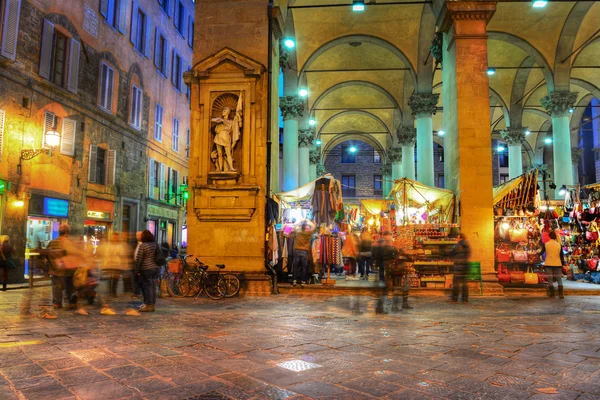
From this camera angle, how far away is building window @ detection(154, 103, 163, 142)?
22.6 m

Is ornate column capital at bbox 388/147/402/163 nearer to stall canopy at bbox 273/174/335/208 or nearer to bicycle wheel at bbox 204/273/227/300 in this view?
stall canopy at bbox 273/174/335/208

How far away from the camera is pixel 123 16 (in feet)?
62.8

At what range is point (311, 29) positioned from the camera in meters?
19.2

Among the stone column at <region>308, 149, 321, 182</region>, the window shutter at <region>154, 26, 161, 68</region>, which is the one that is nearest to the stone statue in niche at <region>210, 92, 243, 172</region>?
the window shutter at <region>154, 26, 161, 68</region>

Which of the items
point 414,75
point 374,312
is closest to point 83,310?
point 374,312

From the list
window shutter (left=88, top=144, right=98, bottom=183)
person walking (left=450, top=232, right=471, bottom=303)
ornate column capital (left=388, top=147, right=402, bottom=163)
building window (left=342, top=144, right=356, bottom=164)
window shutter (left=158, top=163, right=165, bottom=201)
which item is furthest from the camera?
building window (left=342, top=144, right=356, bottom=164)

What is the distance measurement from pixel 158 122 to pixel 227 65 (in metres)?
12.9

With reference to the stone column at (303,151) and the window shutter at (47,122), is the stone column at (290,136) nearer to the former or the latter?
the stone column at (303,151)

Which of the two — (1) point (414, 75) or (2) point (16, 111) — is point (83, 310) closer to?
(2) point (16, 111)

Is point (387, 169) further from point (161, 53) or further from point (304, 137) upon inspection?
point (161, 53)

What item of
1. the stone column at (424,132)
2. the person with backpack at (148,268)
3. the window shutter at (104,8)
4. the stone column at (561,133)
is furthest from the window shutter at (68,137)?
the stone column at (561,133)

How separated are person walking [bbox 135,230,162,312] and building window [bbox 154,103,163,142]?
52.1ft

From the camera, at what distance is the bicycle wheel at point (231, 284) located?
1002cm

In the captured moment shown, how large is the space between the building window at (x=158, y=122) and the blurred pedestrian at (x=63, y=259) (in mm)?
15655
